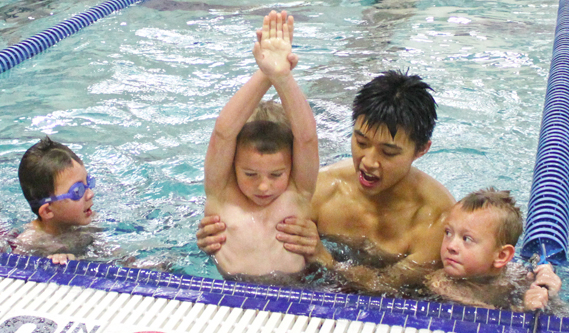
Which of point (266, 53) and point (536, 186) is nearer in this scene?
point (266, 53)

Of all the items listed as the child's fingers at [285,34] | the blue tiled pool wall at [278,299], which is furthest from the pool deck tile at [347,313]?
the child's fingers at [285,34]

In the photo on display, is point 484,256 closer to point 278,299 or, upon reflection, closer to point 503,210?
point 503,210

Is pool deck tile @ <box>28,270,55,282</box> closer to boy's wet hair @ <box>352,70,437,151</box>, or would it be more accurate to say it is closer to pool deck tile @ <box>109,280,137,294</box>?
pool deck tile @ <box>109,280,137,294</box>

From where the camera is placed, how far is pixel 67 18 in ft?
26.7

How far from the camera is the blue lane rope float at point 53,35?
6676mm

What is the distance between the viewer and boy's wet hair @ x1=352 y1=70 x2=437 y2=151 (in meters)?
2.84

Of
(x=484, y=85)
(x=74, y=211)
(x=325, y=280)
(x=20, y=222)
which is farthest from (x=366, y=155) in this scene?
(x=484, y=85)

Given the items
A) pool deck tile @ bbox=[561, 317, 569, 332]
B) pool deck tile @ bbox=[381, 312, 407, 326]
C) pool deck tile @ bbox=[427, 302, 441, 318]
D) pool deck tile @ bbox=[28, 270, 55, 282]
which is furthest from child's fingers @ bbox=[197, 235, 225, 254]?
pool deck tile @ bbox=[561, 317, 569, 332]

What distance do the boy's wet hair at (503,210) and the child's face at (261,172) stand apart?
34.7 inches

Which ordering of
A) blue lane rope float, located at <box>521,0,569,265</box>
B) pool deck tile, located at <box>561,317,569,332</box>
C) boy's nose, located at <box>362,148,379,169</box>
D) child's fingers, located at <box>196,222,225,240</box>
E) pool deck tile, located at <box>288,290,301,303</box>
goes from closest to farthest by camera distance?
pool deck tile, located at <box>561,317,569,332</box> < pool deck tile, located at <box>288,290,301,303</box> < boy's nose, located at <box>362,148,379,169</box> < child's fingers, located at <box>196,222,225,240</box> < blue lane rope float, located at <box>521,0,569,265</box>

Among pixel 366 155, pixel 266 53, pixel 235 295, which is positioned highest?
pixel 266 53

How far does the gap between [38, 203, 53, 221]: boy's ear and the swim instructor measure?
844mm

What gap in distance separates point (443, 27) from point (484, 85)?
214 centimetres

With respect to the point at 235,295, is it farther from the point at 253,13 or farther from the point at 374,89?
the point at 253,13
